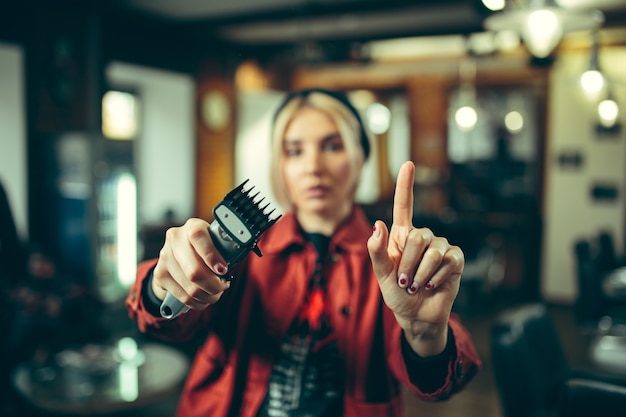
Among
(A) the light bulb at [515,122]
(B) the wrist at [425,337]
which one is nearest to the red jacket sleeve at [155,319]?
(B) the wrist at [425,337]

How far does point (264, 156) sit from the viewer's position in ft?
7.75

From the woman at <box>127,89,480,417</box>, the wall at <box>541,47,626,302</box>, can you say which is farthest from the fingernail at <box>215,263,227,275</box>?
the wall at <box>541,47,626,302</box>

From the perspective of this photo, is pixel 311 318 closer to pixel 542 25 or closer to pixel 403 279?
pixel 403 279

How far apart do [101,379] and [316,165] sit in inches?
87.4

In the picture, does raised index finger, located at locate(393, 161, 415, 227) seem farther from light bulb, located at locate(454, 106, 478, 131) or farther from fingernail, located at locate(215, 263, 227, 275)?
light bulb, located at locate(454, 106, 478, 131)

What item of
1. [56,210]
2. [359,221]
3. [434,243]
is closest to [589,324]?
[359,221]

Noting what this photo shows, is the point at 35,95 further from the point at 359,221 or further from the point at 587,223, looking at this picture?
the point at 587,223

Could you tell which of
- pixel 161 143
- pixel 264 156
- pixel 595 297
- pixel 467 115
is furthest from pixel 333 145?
pixel 161 143

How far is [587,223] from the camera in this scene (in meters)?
6.82

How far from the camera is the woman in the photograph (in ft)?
3.27

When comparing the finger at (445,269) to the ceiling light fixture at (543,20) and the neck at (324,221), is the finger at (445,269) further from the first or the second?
the ceiling light fixture at (543,20)

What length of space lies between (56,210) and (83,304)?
1268mm

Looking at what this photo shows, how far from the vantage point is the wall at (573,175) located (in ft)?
21.7

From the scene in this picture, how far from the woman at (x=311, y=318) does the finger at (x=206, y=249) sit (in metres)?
0.30
